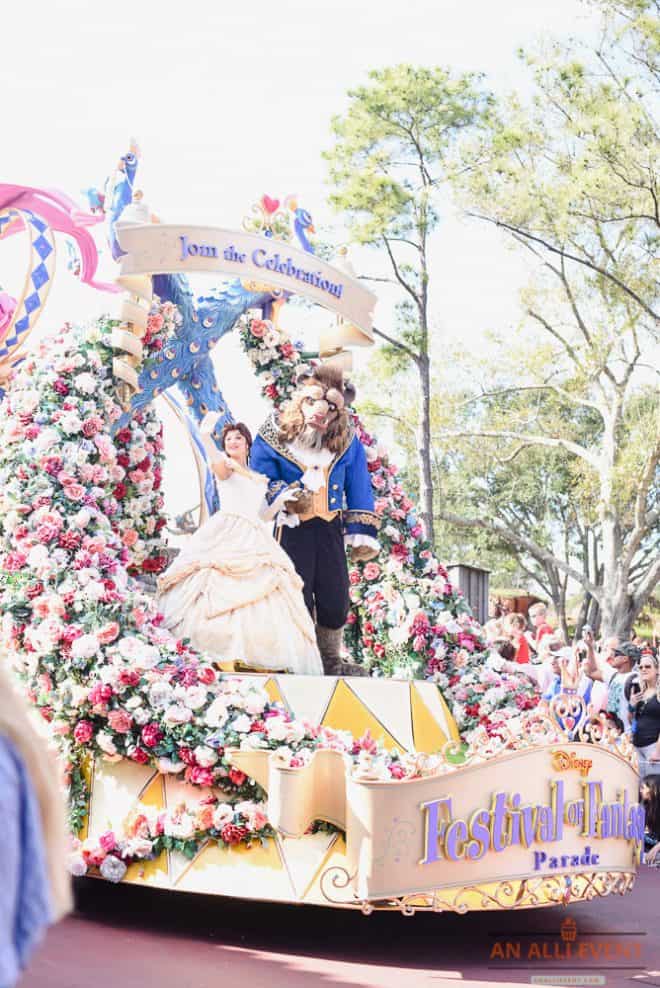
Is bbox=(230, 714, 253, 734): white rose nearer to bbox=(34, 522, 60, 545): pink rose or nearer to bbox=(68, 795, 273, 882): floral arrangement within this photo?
bbox=(68, 795, 273, 882): floral arrangement

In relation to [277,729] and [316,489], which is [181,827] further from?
[316,489]

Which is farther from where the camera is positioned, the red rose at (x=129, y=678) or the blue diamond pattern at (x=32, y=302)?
the blue diamond pattern at (x=32, y=302)

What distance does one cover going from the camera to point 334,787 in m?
4.71

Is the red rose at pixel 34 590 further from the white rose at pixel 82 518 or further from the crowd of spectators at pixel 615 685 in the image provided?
the crowd of spectators at pixel 615 685

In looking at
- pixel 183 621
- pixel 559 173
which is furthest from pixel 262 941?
pixel 559 173

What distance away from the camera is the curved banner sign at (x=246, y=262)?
6168 millimetres

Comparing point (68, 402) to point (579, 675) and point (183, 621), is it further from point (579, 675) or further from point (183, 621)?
point (579, 675)

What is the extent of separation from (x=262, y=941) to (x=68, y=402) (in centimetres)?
278

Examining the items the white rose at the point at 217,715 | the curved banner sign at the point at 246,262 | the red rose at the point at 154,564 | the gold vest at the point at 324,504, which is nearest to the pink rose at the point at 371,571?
the gold vest at the point at 324,504

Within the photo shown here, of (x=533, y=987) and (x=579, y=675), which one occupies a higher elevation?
(x=579, y=675)

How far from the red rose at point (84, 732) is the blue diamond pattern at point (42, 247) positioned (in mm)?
3299

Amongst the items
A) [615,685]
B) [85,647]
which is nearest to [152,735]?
[85,647]

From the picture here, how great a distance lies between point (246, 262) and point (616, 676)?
13.4 ft

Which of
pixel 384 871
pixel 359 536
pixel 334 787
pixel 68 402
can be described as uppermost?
pixel 68 402
